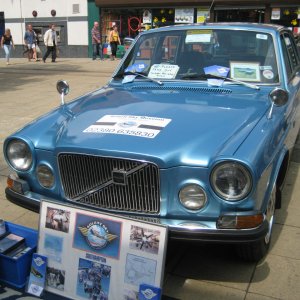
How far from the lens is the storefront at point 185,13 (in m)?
17.5

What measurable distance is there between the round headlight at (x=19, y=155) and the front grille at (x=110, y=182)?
34 cm

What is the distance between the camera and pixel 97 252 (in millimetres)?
2719

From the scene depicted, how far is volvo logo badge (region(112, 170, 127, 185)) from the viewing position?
9.39 feet

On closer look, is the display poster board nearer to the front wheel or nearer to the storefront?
the front wheel

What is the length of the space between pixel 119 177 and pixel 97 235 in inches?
15.5

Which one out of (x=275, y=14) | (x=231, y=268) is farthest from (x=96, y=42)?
(x=231, y=268)

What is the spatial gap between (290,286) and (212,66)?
2013mm

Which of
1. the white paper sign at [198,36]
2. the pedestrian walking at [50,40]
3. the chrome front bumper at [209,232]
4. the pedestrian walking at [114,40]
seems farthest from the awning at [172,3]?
the chrome front bumper at [209,232]

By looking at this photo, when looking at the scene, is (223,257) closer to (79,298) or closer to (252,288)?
(252,288)

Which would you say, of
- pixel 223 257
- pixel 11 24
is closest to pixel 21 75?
pixel 11 24

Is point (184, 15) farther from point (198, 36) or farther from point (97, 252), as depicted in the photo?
point (97, 252)

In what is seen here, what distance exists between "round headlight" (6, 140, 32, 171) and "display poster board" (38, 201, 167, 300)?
560 mm

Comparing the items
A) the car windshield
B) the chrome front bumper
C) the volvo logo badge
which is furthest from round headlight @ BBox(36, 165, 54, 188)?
the car windshield

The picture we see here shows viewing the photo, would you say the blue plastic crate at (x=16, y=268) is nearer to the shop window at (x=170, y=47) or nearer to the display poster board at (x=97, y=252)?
the display poster board at (x=97, y=252)
